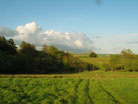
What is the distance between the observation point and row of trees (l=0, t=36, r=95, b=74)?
67.9m

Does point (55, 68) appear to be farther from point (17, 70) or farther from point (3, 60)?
point (3, 60)

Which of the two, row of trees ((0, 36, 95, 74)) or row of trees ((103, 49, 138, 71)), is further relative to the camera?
row of trees ((103, 49, 138, 71))

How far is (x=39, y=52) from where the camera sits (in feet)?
299

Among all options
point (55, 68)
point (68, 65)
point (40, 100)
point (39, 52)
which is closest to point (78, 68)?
point (68, 65)

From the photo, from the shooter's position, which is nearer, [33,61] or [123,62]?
[33,61]

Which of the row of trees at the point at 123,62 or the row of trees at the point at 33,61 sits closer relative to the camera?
the row of trees at the point at 33,61

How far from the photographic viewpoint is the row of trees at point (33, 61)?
67.9 metres

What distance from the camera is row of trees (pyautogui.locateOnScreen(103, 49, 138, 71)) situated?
92312 millimetres

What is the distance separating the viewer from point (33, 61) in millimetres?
76562

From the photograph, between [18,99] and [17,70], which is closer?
[18,99]

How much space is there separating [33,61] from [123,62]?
183 ft

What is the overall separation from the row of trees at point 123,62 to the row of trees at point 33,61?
12.1 metres

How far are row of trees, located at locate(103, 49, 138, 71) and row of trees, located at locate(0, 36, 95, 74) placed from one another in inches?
477

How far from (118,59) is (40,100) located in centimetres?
9450
